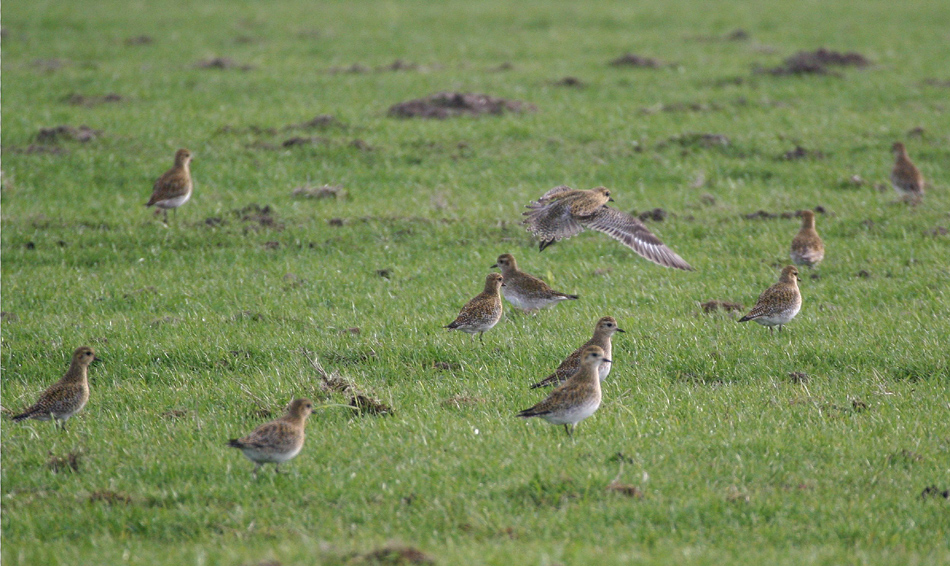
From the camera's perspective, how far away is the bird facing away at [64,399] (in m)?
9.20

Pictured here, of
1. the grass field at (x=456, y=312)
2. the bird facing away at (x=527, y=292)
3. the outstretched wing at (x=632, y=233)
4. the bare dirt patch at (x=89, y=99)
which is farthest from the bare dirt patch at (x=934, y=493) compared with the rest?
the bare dirt patch at (x=89, y=99)

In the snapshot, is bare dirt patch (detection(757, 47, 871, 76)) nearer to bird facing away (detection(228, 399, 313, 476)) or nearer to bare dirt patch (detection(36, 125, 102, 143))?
bare dirt patch (detection(36, 125, 102, 143))

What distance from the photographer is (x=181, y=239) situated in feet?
53.5

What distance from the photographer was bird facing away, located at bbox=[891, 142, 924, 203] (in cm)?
1728

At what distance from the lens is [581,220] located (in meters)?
13.7

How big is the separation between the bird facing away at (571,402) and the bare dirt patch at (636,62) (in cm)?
2156

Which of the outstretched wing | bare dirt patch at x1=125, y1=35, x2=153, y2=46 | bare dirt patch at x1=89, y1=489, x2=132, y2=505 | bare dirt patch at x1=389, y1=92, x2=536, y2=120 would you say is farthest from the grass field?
bare dirt patch at x1=125, y1=35, x2=153, y2=46

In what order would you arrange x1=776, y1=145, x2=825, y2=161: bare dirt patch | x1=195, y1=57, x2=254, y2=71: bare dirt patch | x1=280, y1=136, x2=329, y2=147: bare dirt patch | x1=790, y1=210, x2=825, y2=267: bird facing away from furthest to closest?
x1=195, y1=57, x2=254, y2=71: bare dirt patch < x1=280, y1=136, x2=329, y2=147: bare dirt patch < x1=776, y1=145, x2=825, y2=161: bare dirt patch < x1=790, y1=210, x2=825, y2=267: bird facing away

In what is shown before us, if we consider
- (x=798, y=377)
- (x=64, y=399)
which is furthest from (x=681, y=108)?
(x=64, y=399)

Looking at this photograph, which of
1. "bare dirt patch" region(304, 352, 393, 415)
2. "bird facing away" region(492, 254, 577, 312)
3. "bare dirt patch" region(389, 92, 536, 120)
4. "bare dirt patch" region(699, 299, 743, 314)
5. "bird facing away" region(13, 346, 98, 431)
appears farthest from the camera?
"bare dirt patch" region(389, 92, 536, 120)

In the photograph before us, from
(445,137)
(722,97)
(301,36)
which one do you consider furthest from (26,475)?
(301,36)

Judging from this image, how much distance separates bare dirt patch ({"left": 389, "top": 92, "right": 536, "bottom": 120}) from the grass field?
0.70 m

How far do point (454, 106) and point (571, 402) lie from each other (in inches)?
635

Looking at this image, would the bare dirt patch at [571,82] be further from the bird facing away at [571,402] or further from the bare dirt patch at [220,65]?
the bird facing away at [571,402]
